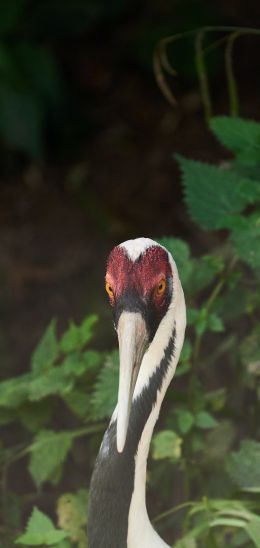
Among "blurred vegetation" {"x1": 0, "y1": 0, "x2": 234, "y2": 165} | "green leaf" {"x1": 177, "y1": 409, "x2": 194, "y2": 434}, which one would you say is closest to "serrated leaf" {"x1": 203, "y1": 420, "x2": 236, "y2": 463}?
"green leaf" {"x1": 177, "y1": 409, "x2": 194, "y2": 434}

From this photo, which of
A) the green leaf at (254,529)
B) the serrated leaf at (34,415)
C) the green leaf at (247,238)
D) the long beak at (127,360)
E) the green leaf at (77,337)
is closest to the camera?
the long beak at (127,360)

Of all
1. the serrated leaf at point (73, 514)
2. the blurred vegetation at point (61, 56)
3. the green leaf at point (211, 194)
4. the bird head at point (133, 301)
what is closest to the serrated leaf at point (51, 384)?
the serrated leaf at point (73, 514)

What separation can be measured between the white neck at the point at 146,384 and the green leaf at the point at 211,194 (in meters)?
0.56

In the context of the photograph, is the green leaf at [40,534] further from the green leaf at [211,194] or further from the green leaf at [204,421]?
the green leaf at [211,194]

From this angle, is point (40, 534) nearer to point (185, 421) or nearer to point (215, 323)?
point (185, 421)

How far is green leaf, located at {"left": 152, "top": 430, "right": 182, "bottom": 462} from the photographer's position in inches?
90.4

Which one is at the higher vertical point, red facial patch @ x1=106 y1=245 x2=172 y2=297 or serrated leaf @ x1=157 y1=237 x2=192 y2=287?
serrated leaf @ x1=157 y1=237 x2=192 y2=287

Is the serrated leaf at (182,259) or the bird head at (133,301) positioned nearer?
the bird head at (133,301)

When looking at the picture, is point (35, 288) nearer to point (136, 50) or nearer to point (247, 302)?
point (136, 50)

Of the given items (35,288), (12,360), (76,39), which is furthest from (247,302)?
(76,39)

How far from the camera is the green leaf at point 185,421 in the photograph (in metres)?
2.35

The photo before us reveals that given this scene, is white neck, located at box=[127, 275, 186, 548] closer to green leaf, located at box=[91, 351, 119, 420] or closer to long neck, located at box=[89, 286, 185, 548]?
long neck, located at box=[89, 286, 185, 548]

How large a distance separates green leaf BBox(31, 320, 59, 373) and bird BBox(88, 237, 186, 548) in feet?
1.90

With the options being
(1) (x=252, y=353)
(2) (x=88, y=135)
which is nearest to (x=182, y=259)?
(1) (x=252, y=353)
